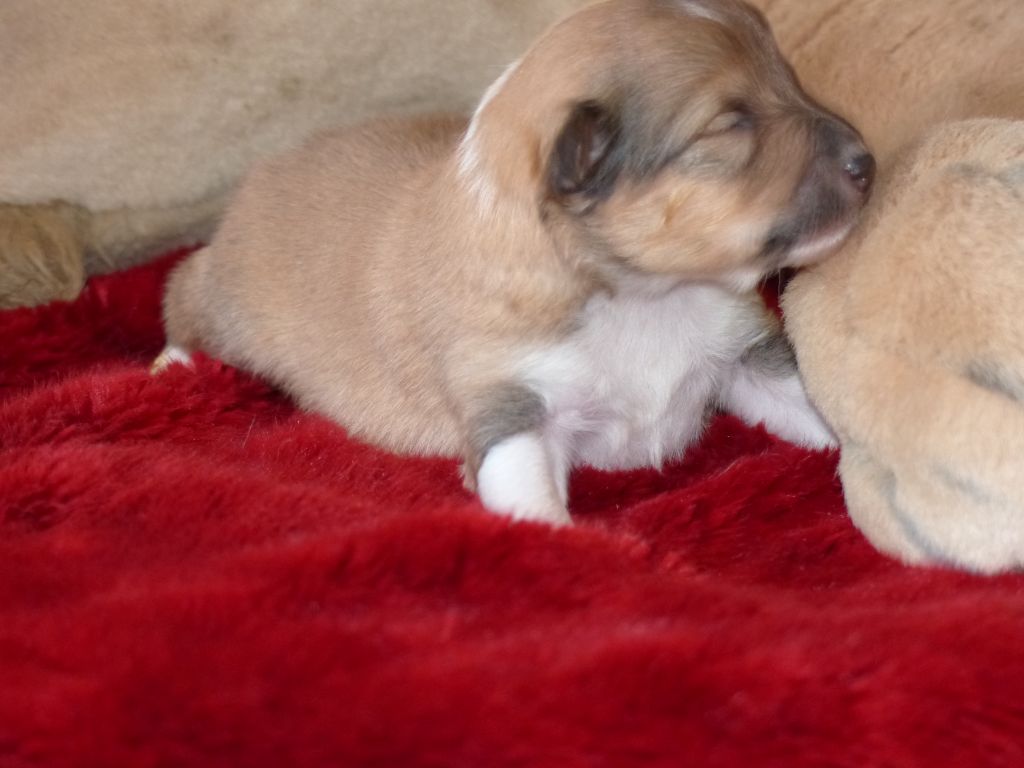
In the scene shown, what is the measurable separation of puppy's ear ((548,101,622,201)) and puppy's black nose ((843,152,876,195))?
1.39 feet

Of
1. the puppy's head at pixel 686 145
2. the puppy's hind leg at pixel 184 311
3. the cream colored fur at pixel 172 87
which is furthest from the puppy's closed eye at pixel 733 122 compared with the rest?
the puppy's hind leg at pixel 184 311

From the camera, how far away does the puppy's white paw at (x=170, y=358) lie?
3.04 m

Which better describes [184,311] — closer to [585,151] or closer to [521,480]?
[521,480]

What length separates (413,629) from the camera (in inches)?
66.1

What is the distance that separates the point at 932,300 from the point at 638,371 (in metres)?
0.69

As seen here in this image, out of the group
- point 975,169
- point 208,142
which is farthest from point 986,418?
point 208,142

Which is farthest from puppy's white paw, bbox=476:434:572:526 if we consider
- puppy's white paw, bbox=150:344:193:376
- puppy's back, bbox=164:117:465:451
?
puppy's white paw, bbox=150:344:193:376

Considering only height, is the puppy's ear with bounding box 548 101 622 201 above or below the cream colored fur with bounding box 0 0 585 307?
above

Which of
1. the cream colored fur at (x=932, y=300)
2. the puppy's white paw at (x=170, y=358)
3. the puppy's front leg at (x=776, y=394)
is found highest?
the cream colored fur at (x=932, y=300)

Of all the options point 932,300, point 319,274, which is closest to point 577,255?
point 932,300

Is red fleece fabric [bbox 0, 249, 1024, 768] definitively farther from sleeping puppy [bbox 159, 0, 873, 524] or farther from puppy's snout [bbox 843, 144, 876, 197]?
puppy's snout [bbox 843, 144, 876, 197]

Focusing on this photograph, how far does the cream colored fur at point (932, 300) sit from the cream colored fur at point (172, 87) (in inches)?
42.9

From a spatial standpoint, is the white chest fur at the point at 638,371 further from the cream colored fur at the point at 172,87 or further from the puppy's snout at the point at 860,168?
the cream colored fur at the point at 172,87

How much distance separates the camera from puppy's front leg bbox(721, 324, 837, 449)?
2605mm
